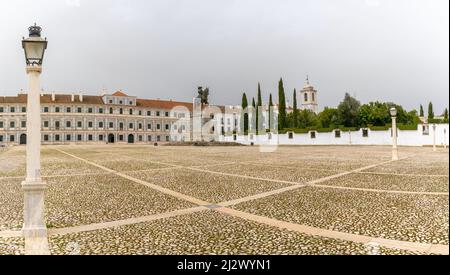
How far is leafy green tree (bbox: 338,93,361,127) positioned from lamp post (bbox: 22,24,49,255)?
54.2 metres

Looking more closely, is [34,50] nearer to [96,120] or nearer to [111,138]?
[96,120]

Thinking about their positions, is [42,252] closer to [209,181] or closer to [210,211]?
[210,211]

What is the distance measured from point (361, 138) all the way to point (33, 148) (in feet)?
163

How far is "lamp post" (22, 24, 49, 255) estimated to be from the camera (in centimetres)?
452

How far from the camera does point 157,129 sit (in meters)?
85.2

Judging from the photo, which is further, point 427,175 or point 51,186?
point 427,175

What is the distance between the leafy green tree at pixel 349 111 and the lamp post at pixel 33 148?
54.2 m

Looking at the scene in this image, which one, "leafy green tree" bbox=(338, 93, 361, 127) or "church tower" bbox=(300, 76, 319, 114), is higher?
"church tower" bbox=(300, 76, 319, 114)

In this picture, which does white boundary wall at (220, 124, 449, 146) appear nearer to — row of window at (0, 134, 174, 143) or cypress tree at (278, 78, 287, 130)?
cypress tree at (278, 78, 287, 130)

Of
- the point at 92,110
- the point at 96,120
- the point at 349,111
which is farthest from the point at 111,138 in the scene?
the point at 349,111

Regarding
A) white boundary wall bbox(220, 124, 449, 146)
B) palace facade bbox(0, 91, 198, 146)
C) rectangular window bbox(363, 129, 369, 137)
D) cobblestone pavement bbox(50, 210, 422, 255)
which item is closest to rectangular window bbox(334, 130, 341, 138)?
white boundary wall bbox(220, 124, 449, 146)

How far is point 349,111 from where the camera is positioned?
175 ft
